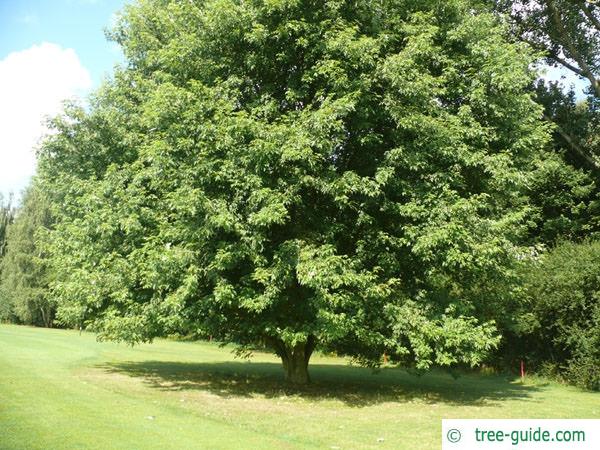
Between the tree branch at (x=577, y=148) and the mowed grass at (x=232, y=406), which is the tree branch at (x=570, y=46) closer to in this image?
the tree branch at (x=577, y=148)

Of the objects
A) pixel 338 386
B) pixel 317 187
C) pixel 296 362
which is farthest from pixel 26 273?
pixel 317 187

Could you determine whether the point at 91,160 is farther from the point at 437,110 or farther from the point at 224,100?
the point at 437,110

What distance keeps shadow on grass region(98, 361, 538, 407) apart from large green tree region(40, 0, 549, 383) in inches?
55.7

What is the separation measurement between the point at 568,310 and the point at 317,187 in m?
13.8

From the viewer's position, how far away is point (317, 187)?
14.7 metres

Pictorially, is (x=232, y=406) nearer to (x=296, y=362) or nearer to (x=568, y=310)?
(x=296, y=362)

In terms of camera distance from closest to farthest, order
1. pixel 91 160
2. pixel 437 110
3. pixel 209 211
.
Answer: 1. pixel 209 211
2. pixel 437 110
3. pixel 91 160

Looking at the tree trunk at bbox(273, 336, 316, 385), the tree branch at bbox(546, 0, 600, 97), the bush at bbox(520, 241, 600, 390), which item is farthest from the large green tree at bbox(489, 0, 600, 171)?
the tree trunk at bbox(273, 336, 316, 385)

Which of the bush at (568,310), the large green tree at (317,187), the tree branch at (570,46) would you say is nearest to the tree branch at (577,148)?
the tree branch at (570,46)

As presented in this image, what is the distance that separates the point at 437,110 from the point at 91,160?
12049mm

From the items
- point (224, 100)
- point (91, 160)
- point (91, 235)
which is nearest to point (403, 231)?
point (224, 100)

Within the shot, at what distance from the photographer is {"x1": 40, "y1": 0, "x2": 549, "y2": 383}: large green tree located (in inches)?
559

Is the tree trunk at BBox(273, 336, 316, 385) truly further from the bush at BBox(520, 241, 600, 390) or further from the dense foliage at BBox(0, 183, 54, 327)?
the dense foliage at BBox(0, 183, 54, 327)

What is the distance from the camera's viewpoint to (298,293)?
15.8 metres
